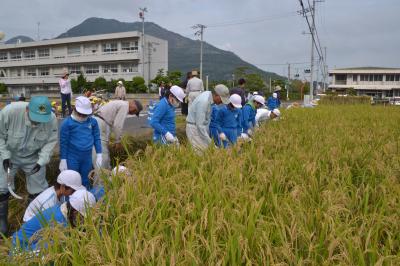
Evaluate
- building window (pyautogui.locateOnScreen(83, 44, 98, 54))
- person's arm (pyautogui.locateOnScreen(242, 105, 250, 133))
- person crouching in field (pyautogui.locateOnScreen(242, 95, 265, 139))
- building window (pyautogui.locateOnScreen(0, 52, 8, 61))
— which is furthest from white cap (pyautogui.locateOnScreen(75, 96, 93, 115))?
building window (pyautogui.locateOnScreen(0, 52, 8, 61))

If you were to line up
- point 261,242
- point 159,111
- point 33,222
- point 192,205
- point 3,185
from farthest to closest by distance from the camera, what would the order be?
point 159,111 → point 3,185 → point 33,222 → point 192,205 → point 261,242

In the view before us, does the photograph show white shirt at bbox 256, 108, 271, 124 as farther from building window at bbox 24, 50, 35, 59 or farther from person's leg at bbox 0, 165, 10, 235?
building window at bbox 24, 50, 35, 59

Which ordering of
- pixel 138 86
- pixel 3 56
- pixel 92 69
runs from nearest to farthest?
1. pixel 138 86
2. pixel 92 69
3. pixel 3 56

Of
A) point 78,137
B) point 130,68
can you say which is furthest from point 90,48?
point 78,137

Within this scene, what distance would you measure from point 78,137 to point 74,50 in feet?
180

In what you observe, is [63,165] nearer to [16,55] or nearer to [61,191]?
[61,191]

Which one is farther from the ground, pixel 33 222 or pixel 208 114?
pixel 208 114

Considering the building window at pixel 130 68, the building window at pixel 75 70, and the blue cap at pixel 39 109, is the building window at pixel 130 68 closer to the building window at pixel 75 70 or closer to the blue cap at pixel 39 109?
the building window at pixel 75 70

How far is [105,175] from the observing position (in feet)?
10.00

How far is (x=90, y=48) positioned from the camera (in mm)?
53812

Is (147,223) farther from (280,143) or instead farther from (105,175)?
(280,143)

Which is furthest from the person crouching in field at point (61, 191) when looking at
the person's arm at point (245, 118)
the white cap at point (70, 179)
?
the person's arm at point (245, 118)

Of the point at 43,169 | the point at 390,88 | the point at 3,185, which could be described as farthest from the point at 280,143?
the point at 390,88

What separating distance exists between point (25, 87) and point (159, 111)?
59.0 meters
